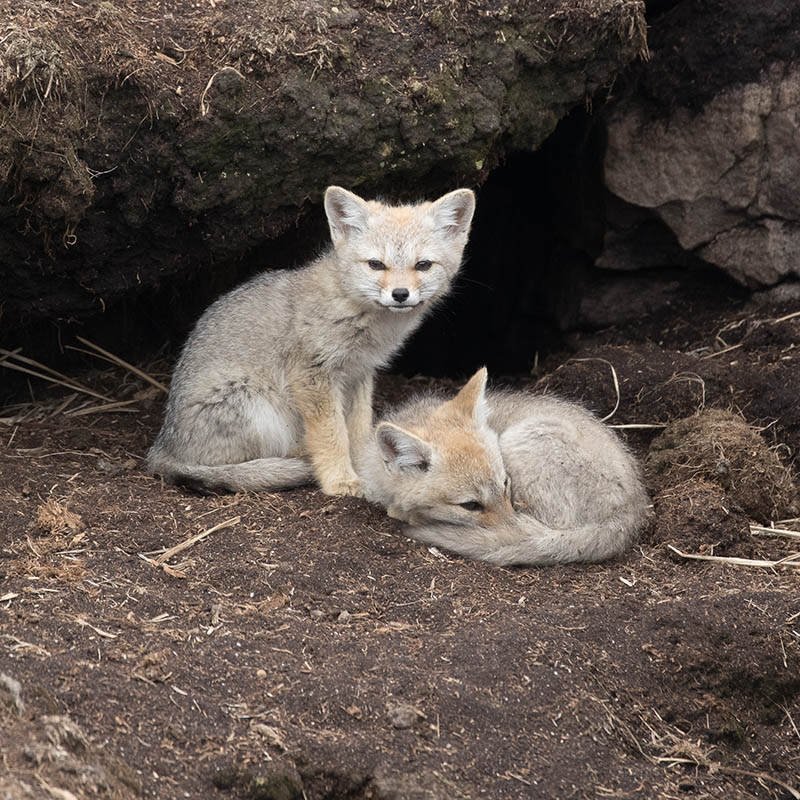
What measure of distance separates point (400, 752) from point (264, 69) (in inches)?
160

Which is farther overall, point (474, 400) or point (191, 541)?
point (474, 400)

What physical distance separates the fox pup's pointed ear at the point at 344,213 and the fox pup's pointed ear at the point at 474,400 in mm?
1141

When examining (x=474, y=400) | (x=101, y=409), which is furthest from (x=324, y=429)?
(x=101, y=409)

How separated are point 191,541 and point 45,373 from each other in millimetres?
3170

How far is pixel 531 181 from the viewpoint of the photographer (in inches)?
360

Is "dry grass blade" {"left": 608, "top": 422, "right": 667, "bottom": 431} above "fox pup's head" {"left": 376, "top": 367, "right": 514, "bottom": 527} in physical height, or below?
below

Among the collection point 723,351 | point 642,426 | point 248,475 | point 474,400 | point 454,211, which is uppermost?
point 454,211

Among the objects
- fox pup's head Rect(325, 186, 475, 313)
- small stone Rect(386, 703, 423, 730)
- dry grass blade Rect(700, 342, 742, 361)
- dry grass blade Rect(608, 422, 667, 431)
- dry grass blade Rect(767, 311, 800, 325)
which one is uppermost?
fox pup's head Rect(325, 186, 475, 313)

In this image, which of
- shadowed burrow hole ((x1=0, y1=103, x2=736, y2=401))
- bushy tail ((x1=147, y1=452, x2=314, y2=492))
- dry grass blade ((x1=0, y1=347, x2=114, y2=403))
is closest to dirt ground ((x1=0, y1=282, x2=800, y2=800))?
bushy tail ((x1=147, y1=452, x2=314, y2=492))

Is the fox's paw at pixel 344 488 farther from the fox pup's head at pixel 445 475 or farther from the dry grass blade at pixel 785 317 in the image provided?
the dry grass blade at pixel 785 317

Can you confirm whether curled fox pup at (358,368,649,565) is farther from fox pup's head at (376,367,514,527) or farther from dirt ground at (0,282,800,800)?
dirt ground at (0,282,800,800)

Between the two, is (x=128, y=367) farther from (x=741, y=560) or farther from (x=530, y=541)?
(x=741, y=560)

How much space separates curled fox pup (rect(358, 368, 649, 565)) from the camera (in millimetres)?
5348

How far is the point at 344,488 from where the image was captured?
5969mm
